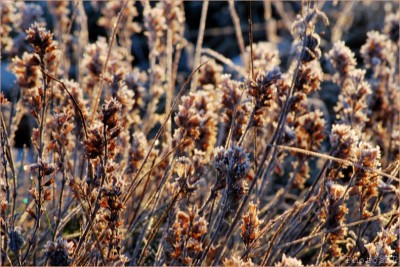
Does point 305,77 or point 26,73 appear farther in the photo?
point 26,73

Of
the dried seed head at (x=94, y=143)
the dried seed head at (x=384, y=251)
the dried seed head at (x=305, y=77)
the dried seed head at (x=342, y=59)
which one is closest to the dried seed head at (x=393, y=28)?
the dried seed head at (x=342, y=59)

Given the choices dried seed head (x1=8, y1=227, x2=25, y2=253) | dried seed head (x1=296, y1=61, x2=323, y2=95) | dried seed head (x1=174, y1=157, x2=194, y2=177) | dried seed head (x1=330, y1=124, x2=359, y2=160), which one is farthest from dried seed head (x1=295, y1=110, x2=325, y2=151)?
dried seed head (x1=8, y1=227, x2=25, y2=253)

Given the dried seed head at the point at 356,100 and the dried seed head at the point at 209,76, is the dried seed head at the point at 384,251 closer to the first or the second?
the dried seed head at the point at 356,100

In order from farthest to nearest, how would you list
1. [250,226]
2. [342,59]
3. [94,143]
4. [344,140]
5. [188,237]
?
1. [342,59]
2. [344,140]
3. [188,237]
4. [250,226]
5. [94,143]

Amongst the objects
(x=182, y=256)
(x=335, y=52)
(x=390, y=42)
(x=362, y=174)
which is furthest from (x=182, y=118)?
(x=390, y=42)

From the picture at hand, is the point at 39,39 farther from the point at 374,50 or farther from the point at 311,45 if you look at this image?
the point at 374,50

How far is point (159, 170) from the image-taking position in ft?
8.61

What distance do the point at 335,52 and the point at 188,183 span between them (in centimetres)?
99

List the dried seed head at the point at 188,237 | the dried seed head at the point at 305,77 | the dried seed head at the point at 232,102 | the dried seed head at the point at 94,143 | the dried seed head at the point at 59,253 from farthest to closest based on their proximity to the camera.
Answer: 1. the dried seed head at the point at 232,102
2. the dried seed head at the point at 305,77
3. the dried seed head at the point at 188,237
4. the dried seed head at the point at 94,143
5. the dried seed head at the point at 59,253

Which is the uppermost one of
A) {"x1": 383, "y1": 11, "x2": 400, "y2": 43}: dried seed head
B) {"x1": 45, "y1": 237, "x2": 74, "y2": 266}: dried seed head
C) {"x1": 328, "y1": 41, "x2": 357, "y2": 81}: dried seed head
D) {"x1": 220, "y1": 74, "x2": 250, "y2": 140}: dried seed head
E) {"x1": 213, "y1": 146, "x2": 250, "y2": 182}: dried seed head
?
{"x1": 383, "y1": 11, "x2": 400, "y2": 43}: dried seed head

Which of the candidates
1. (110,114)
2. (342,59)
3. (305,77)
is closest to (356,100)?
(342,59)

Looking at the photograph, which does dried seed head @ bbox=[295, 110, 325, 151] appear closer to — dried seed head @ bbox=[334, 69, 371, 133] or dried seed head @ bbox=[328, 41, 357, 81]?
dried seed head @ bbox=[334, 69, 371, 133]

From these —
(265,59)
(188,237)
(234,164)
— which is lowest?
(188,237)

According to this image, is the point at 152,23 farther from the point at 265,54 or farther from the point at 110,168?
the point at 110,168
